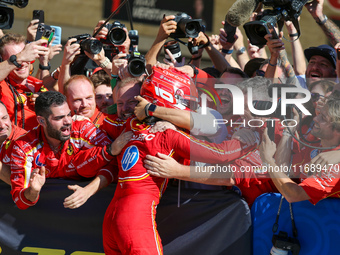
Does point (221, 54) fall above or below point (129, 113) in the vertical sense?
above

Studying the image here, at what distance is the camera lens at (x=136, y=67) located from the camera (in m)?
4.06

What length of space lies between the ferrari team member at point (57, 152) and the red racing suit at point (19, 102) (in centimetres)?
87

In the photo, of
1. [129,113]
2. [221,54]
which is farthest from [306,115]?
[221,54]

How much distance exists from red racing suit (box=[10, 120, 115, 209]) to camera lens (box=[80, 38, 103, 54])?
1.02m

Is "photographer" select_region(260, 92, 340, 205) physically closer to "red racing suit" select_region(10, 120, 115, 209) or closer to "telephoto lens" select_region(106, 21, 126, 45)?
"red racing suit" select_region(10, 120, 115, 209)

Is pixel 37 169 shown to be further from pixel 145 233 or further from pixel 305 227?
pixel 305 227

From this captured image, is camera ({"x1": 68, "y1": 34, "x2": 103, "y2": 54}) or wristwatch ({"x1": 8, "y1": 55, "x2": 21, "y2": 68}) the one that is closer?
wristwatch ({"x1": 8, "y1": 55, "x2": 21, "y2": 68})

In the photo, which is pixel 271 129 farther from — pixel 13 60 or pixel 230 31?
pixel 13 60

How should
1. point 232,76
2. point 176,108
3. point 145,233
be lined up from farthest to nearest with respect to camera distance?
point 232,76, point 176,108, point 145,233

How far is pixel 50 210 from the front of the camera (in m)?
4.10

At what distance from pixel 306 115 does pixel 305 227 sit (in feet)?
2.79

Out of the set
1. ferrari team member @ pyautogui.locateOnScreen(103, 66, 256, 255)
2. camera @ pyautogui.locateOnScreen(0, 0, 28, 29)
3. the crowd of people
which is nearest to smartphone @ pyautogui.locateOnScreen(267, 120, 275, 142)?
the crowd of people

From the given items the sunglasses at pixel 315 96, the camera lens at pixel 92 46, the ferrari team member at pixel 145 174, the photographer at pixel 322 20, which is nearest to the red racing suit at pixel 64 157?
the ferrari team member at pixel 145 174

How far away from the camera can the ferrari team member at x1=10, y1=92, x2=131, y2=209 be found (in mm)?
3842
